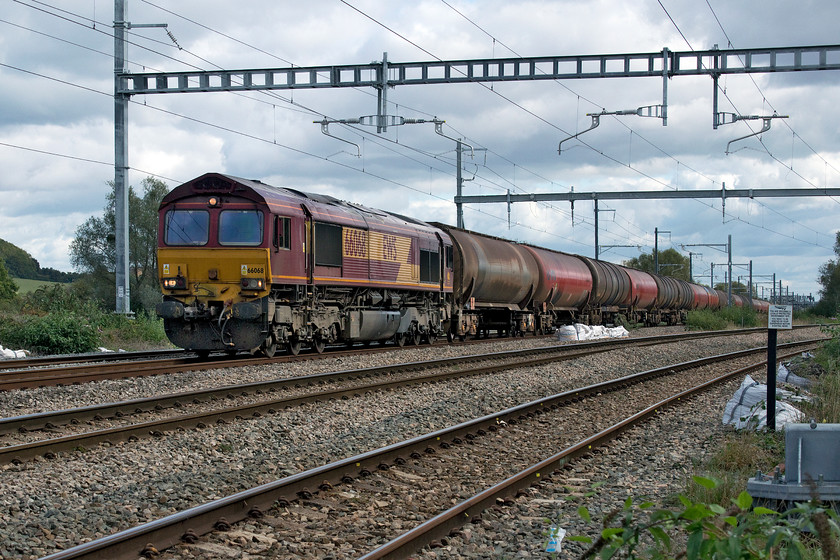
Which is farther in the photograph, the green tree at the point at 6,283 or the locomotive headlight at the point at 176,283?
the green tree at the point at 6,283

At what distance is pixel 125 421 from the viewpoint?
32.2 ft

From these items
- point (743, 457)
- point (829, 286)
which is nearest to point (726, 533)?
point (743, 457)

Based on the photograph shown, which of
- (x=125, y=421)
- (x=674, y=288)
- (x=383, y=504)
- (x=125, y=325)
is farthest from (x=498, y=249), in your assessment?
(x=674, y=288)

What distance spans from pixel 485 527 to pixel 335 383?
7948mm

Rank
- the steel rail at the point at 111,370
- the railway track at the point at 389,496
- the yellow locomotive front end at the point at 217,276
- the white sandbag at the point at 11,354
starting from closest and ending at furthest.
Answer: the railway track at the point at 389,496, the steel rail at the point at 111,370, the yellow locomotive front end at the point at 217,276, the white sandbag at the point at 11,354

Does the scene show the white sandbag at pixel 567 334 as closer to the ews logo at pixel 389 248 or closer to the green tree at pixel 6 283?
the ews logo at pixel 389 248

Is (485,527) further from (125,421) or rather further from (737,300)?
(737,300)

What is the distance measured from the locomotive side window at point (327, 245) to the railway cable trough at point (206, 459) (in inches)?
222

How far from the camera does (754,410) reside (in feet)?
35.9

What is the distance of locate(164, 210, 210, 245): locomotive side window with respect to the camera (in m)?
16.7

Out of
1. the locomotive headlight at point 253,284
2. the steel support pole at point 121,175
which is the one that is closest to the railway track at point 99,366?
the locomotive headlight at point 253,284

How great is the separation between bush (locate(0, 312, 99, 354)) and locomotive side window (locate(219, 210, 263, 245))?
5.99 metres

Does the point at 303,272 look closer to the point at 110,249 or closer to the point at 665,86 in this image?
the point at 665,86

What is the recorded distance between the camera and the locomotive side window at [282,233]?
16453mm
